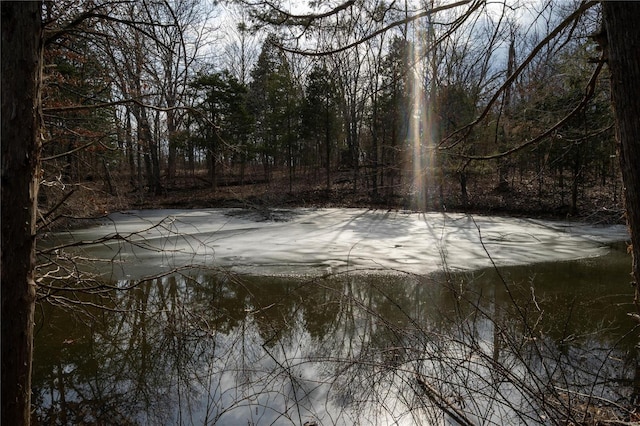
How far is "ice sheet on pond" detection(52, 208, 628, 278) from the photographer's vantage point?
9.18 meters

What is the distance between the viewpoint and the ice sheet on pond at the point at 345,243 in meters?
9.18

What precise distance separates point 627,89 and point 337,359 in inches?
95.2

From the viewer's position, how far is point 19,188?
6.83 feet

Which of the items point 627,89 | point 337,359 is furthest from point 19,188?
point 627,89

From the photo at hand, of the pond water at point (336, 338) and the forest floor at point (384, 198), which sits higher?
the forest floor at point (384, 198)

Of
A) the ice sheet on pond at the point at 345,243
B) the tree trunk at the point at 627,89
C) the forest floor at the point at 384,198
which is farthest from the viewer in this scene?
the forest floor at the point at 384,198

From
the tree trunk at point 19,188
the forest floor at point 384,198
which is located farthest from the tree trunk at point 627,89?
the forest floor at point 384,198

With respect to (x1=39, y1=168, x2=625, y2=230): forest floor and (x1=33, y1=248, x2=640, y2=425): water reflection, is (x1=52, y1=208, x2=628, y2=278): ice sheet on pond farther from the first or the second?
(x1=39, y1=168, x2=625, y2=230): forest floor

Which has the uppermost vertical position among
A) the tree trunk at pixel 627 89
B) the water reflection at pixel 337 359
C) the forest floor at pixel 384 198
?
the tree trunk at pixel 627 89

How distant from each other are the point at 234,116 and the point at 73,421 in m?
26.2

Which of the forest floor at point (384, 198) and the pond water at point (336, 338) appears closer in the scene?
the pond water at point (336, 338)

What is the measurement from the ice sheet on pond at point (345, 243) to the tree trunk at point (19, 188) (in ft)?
12.7

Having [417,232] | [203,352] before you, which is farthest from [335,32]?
[417,232]

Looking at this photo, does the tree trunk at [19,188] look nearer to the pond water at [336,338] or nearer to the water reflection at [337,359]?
the pond water at [336,338]
